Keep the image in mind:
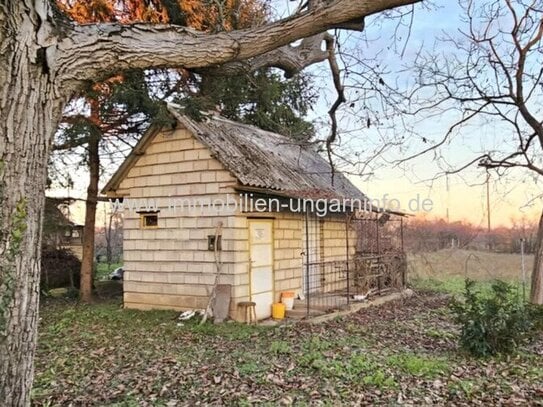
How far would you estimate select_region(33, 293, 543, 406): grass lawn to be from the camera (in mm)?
5238

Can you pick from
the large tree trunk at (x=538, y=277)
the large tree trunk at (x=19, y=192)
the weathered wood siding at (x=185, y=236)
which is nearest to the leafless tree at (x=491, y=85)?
the large tree trunk at (x=538, y=277)

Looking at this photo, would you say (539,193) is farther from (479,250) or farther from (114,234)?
(114,234)

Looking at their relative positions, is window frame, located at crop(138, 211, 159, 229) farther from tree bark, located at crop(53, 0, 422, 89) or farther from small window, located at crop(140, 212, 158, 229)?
tree bark, located at crop(53, 0, 422, 89)

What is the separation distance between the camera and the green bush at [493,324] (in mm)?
6719

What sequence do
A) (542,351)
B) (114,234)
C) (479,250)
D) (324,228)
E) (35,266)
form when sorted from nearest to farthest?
1. (35,266)
2. (542,351)
3. (324,228)
4. (479,250)
5. (114,234)

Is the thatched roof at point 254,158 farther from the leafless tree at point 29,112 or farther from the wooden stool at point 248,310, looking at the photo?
the leafless tree at point 29,112

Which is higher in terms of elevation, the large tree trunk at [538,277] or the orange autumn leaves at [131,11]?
the orange autumn leaves at [131,11]

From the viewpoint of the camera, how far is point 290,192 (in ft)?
33.6

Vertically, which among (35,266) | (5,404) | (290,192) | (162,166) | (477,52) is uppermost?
(477,52)

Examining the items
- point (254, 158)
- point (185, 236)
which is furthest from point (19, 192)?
point (254, 158)

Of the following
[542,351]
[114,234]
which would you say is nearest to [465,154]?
[542,351]

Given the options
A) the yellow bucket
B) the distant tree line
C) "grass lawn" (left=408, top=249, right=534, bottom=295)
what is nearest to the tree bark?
the yellow bucket

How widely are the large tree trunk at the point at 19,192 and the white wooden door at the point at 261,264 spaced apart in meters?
7.18

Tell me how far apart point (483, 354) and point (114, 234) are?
29755 mm
